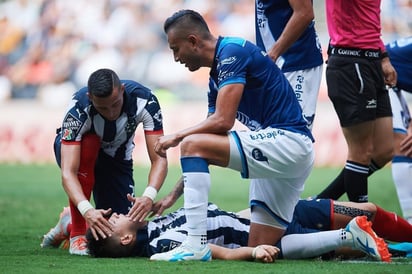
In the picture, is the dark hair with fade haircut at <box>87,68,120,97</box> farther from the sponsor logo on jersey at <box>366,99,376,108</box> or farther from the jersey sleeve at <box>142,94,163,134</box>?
the sponsor logo on jersey at <box>366,99,376,108</box>

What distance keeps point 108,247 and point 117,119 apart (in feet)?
3.68

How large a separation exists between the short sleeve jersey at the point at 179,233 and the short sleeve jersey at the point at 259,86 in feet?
2.43

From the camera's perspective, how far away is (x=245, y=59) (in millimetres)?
5996

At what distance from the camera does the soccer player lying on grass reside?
237 inches

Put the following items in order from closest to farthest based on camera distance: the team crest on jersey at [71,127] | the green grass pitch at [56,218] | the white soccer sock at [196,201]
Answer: the green grass pitch at [56,218] < the white soccer sock at [196,201] < the team crest on jersey at [71,127]

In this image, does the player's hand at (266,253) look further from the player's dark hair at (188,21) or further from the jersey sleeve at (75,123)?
the jersey sleeve at (75,123)

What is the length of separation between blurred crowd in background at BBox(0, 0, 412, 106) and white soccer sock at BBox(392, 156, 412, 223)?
1141 centimetres

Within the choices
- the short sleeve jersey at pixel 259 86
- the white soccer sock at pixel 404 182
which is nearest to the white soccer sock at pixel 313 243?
the short sleeve jersey at pixel 259 86

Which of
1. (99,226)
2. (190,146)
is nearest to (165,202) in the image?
(99,226)

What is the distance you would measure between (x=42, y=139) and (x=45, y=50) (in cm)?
316

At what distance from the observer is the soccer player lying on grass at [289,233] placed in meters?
6.03

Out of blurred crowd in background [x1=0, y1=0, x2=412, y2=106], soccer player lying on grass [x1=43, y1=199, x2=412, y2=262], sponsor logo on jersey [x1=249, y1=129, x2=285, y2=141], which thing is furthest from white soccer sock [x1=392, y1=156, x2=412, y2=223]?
blurred crowd in background [x1=0, y1=0, x2=412, y2=106]

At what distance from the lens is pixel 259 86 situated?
20.0ft

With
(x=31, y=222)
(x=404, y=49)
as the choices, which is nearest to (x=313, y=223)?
(x=404, y=49)
